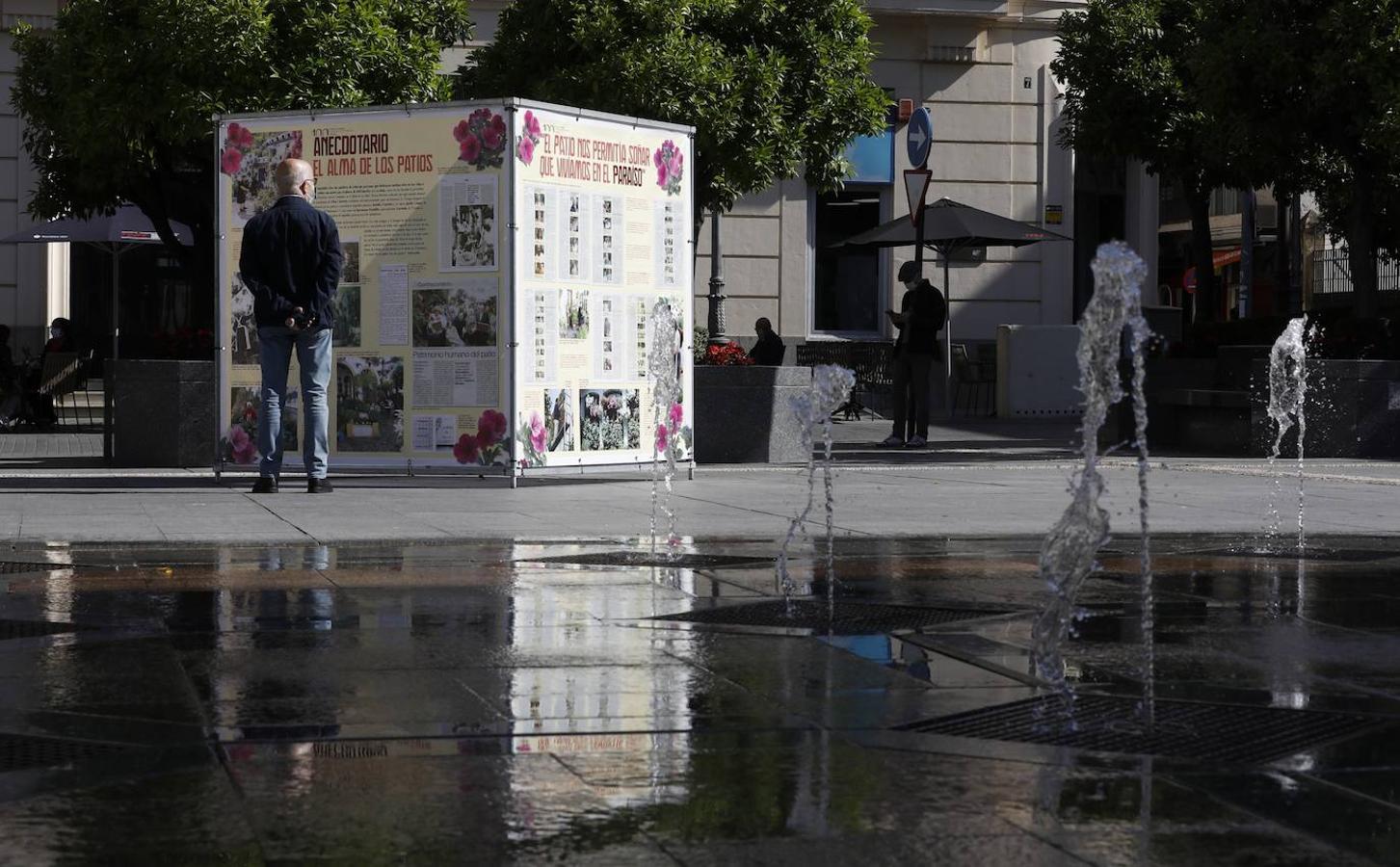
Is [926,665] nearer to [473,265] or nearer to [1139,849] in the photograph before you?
[1139,849]

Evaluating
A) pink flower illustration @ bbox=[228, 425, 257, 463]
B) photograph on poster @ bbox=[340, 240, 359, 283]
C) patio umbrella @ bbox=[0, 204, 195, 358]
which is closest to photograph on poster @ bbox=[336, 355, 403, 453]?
photograph on poster @ bbox=[340, 240, 359, 283]

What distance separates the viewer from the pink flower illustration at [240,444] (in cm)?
1384

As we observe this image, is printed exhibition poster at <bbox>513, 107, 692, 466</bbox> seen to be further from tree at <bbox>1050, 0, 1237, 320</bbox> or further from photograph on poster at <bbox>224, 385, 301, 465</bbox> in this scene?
tree at <bbox>1050, 0, 1237, 320</bbox>

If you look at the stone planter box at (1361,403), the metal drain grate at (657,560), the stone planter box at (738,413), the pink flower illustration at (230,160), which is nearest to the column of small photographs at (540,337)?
the pink flower illustration at (230,160)

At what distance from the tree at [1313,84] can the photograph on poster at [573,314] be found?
8652mm

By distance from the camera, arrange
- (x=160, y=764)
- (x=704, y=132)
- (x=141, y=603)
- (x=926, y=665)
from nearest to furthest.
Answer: (x=160, y=764) → (x=926, y=665) → (x=141, y=603) → (x=704, y=132)

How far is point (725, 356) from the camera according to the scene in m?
17.2

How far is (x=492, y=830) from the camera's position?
3797 millimetres

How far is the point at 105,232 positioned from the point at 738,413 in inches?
366

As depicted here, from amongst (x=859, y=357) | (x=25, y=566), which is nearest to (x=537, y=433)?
(x=25, y=566)

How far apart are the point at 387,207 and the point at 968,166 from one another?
16.7 metres

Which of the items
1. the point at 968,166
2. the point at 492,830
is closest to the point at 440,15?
the point at 968,166

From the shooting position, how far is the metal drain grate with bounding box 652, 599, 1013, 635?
21.7ft

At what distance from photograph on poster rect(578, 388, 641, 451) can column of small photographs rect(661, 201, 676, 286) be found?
2.74 feet
